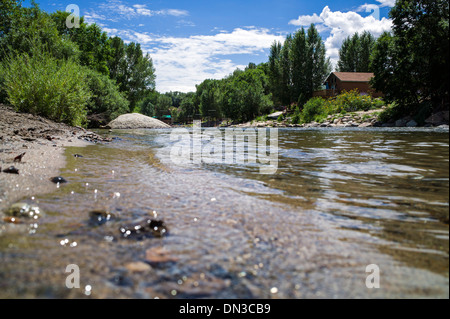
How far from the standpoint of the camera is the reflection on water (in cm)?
123

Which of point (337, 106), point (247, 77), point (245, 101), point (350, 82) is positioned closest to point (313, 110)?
point (337, 106)

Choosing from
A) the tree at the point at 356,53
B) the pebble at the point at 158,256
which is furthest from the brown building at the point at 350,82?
the pebble at the point at 158,256

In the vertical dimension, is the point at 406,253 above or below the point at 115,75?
below

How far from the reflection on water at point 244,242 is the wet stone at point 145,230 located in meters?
0.06

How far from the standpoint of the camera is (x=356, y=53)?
64562 millimetres

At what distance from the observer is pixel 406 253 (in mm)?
1532

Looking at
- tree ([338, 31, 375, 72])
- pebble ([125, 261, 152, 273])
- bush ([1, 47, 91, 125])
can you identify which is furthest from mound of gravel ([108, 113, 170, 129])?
tree ([338, 31, 375, 72])

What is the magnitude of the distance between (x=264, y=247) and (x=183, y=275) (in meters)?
0.56

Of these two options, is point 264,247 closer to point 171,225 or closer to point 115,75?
point 171,225

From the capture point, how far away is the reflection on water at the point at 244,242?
123 cm

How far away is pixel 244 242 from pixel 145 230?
690 millimetres
